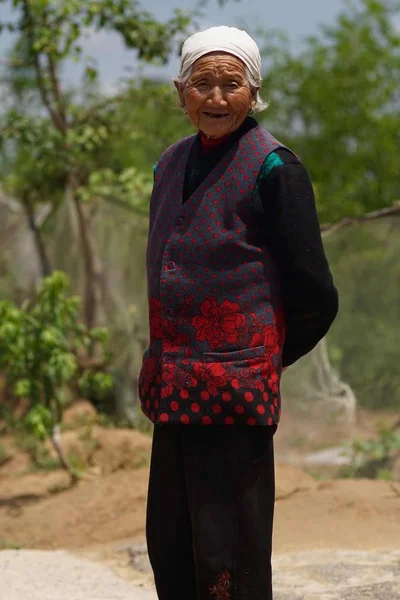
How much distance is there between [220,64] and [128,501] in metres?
3.83

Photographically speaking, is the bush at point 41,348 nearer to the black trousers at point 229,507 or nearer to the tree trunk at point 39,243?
the tree trunk at point 39,243

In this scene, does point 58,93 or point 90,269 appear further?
point 90,269

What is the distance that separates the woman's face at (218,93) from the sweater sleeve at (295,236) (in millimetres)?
140

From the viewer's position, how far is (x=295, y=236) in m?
2.30

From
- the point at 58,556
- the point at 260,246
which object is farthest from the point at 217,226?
the point at 58,556

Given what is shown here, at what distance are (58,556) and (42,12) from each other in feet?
14.0

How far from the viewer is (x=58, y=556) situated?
4.23m

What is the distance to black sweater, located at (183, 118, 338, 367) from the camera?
7.54 ft

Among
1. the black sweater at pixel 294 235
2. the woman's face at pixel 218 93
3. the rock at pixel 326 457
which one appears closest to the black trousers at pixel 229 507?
the black sweater at pixel 294 235

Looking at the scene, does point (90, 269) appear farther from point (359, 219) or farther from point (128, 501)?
point (359, 219)

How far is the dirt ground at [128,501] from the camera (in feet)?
14.5

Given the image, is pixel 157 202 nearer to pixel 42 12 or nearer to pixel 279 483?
pixel 279 483

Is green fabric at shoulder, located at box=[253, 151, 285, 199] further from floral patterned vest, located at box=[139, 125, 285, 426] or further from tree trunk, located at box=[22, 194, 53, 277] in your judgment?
tree trunk, located at box=[22, 194, 53, 277]

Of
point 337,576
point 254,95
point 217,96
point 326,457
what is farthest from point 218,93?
point 326,457
